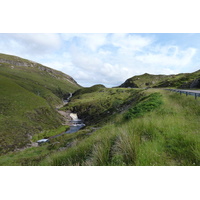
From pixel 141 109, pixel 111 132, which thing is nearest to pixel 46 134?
pixel 141 109

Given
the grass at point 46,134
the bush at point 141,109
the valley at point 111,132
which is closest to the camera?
the valley at point 111,132

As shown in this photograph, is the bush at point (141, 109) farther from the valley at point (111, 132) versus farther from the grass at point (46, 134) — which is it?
the grass at point (46, 134)

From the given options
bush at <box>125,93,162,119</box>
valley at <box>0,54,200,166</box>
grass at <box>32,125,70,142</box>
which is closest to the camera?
valley at <box>0,54,200,166</box>

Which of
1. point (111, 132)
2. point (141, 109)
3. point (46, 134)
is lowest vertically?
point (46, 134)

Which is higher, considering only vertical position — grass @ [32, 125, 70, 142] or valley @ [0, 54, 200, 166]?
valley @ [0, 54, 200, 166]

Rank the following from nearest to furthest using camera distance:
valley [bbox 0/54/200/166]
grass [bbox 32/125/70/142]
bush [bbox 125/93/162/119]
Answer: valley [bbox 0/54/200/166] → bush [bbox 125/93/162/119] → grass [bbox 32/125/70/142]

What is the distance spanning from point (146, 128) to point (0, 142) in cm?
5557

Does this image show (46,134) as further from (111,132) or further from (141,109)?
(111,132)

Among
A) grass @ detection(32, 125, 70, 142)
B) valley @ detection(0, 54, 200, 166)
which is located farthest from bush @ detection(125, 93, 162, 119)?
grass @ detection(32, 125, 70, 142)

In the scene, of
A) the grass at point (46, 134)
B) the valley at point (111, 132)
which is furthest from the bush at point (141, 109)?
the grass at point (46, 134)

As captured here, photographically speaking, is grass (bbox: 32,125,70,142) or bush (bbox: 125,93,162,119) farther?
grass (bbox: 32,125,70,142)

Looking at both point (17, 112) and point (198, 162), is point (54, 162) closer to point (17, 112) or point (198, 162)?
point (198, 162)

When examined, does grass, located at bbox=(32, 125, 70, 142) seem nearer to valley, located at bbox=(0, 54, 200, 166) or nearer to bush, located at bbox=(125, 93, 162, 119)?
valley, located at bbox=(0, 54, 200, 166)

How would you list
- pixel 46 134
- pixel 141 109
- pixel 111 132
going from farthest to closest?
1. pixel 46 134
2. pixel 141 109
3. pixel 111 132
